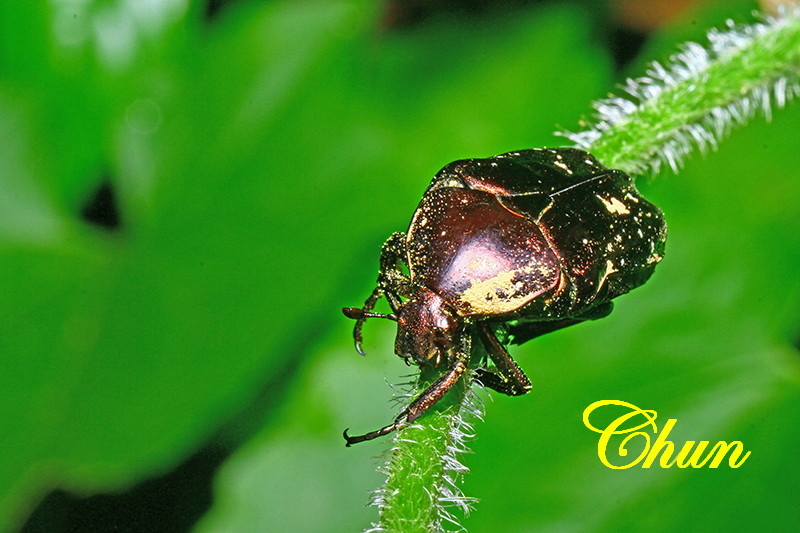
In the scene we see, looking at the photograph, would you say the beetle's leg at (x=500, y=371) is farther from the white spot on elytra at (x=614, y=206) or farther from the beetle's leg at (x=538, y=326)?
the white spot on elytra at (x=614, y=206)

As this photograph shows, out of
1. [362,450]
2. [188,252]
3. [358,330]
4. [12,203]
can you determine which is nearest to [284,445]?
[362,450]

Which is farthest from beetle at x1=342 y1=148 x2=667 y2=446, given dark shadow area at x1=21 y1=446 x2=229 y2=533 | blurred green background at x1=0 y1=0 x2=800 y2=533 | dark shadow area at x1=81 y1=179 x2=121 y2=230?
dark shadow area at x1=81 y1=179 x2=121 y2=230

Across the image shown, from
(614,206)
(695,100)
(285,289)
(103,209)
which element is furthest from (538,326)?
(103,209)

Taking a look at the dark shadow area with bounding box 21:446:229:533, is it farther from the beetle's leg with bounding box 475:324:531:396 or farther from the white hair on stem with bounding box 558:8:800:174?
the white hair on stem with bounding box 558:8:800:174

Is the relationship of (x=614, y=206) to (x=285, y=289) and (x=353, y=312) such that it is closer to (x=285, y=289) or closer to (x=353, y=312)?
(x=353, y=312)

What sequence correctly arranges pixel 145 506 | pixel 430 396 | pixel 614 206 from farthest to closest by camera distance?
pixel 145 506 → pixel 614 206 → pixel 430 396

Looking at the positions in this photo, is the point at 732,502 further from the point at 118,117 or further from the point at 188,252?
the point at 118,117
